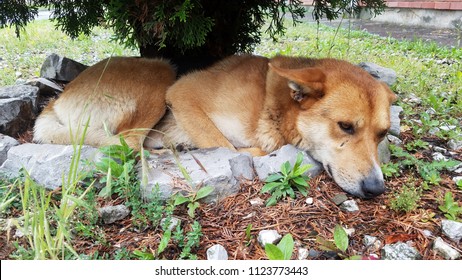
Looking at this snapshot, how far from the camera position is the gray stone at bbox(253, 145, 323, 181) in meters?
2.62

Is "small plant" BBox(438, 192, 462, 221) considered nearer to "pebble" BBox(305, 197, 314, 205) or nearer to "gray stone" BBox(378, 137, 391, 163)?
"gray stone" BBox(378, 137, 391, 163)

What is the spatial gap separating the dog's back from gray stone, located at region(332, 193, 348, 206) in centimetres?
162

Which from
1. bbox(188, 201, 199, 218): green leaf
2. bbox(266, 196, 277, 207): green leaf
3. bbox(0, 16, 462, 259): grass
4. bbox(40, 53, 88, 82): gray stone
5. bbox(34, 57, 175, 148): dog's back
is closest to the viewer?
bbox(0, 16, 462, 259): grass

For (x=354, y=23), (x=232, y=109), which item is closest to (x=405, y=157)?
(x=232, y=109)

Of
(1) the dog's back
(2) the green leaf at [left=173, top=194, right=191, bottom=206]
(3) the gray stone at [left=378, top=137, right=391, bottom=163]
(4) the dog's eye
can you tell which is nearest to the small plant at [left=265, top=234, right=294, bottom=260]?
(2) the green leaf at [left=173, top=194, right=191, bottom=206]

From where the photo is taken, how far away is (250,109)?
3.10m

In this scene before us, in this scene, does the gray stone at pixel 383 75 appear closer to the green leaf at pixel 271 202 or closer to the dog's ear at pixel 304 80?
the dog's ear at pixel 304 80

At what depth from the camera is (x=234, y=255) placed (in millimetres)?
2033

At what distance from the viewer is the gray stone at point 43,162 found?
8.36 ft

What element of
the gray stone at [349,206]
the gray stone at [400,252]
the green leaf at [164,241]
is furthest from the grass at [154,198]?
the gray stone at [400,252]

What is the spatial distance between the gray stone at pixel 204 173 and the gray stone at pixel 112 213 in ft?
0.53

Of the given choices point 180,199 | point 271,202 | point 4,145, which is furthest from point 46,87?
point 271,202

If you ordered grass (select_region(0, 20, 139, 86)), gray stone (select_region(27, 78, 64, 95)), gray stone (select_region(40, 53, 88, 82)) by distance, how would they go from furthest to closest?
grass (select_region(0, 20, 139, 86)) < gray stone (select_region(40, 53, 88, 82)) < gray stone (select_region(27, 78, 64, 95))

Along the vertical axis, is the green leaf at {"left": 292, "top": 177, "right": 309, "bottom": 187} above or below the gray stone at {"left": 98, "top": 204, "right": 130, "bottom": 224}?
above
